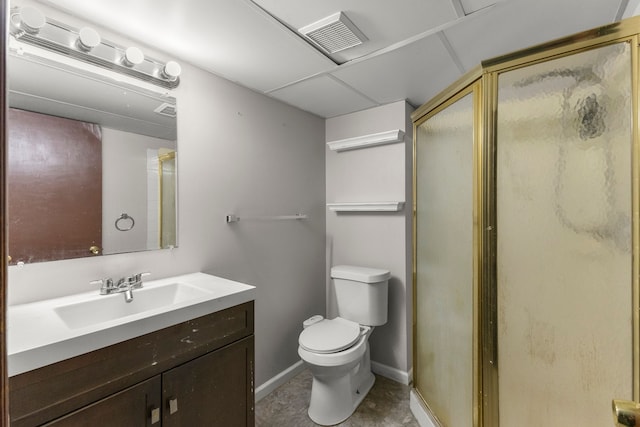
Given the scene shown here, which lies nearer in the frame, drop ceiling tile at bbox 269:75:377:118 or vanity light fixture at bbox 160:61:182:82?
vanity light fixture at bbox 160:61:182:82

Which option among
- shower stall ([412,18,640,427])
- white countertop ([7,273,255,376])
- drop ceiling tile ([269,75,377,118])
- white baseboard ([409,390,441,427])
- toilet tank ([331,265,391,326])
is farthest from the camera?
toilet tank ([331,265,391,326])

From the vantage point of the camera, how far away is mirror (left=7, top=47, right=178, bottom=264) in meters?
1.14

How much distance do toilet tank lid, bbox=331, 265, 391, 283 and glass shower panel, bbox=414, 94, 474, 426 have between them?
0.32 meters

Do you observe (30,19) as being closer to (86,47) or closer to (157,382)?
(86,47)

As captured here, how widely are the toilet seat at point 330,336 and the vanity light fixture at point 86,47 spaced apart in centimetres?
172

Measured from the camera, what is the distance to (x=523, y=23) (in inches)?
51.9

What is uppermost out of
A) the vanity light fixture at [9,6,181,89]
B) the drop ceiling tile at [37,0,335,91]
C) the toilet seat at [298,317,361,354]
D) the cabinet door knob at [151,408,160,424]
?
the drop ceiling tile at [37,0,335,91]

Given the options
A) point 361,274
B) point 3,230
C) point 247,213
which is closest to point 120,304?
point 247,213

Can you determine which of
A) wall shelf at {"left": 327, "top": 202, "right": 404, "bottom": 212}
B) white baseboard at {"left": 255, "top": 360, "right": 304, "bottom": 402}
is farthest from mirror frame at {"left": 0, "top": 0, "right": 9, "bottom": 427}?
wall shelf at {"left": 327, "top": 202, "right": 404, "bottom": 212}

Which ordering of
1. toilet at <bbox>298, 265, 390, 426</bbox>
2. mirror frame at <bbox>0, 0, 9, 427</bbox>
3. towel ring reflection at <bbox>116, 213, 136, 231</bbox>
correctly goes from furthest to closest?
1. toilet at <bbox>298, 265, 390, 426</bbox>
2. towel ring reflection at <bbox>116, 213, 136, 231</bbox>
3. mirror frame at <bbox>0, 0, 9, 427</bbox>

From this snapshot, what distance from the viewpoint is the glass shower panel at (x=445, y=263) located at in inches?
52.5

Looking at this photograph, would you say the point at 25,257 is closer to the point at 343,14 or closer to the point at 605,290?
the point at 343,14

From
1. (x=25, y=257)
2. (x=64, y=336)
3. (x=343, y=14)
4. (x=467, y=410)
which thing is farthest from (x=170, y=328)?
(x=343, y=14)

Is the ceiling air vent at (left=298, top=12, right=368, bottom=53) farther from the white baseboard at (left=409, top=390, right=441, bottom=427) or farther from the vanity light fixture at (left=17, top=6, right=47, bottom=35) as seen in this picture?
the white baseboard at (left=409, top=390, right=441, bottom=427)
